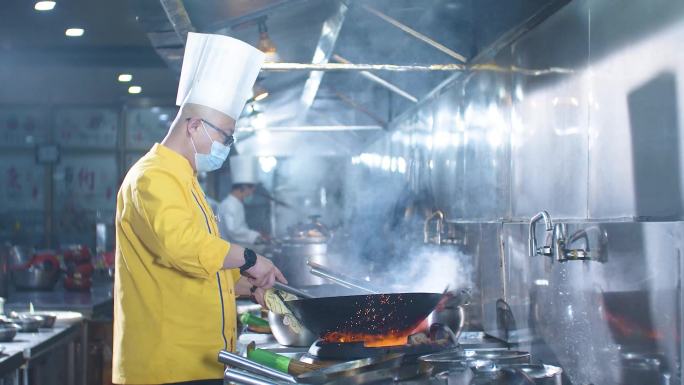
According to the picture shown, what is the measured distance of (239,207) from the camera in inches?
368

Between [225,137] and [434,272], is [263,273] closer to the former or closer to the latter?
[225,137]

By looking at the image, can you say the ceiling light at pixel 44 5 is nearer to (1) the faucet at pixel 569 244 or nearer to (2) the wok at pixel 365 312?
(2) the wok at pixel 365 312

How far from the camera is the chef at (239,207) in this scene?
892 centimetres

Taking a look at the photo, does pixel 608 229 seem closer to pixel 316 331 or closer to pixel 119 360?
pixel 316 331

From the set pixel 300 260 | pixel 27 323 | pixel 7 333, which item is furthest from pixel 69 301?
pixel 300 260

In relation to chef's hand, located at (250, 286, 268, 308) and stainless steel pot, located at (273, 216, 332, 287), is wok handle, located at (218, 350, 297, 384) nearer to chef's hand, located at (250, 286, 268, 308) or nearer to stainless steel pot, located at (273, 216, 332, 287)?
chef's hand, located at (250, 286, 268, 308)

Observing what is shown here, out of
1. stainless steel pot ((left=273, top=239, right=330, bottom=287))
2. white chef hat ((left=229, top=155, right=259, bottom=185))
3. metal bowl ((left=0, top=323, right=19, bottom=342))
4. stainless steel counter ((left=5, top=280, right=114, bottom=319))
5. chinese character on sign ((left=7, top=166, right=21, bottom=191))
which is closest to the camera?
metal bowl ((left=0, top=323, right=19, bottom=342))

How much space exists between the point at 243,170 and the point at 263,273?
22.9 ft

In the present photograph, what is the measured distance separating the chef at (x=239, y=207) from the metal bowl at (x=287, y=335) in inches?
208

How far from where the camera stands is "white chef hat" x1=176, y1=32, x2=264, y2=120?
2879 millimetres

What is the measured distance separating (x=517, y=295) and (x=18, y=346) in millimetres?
2453

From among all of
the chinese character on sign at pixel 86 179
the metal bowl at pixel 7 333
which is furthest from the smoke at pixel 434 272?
the chinese character on sign at pixel 86 179

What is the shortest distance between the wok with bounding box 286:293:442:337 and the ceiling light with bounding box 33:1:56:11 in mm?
5975

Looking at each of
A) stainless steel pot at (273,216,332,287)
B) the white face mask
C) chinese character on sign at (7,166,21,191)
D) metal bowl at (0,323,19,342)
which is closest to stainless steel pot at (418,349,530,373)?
the white face mask
